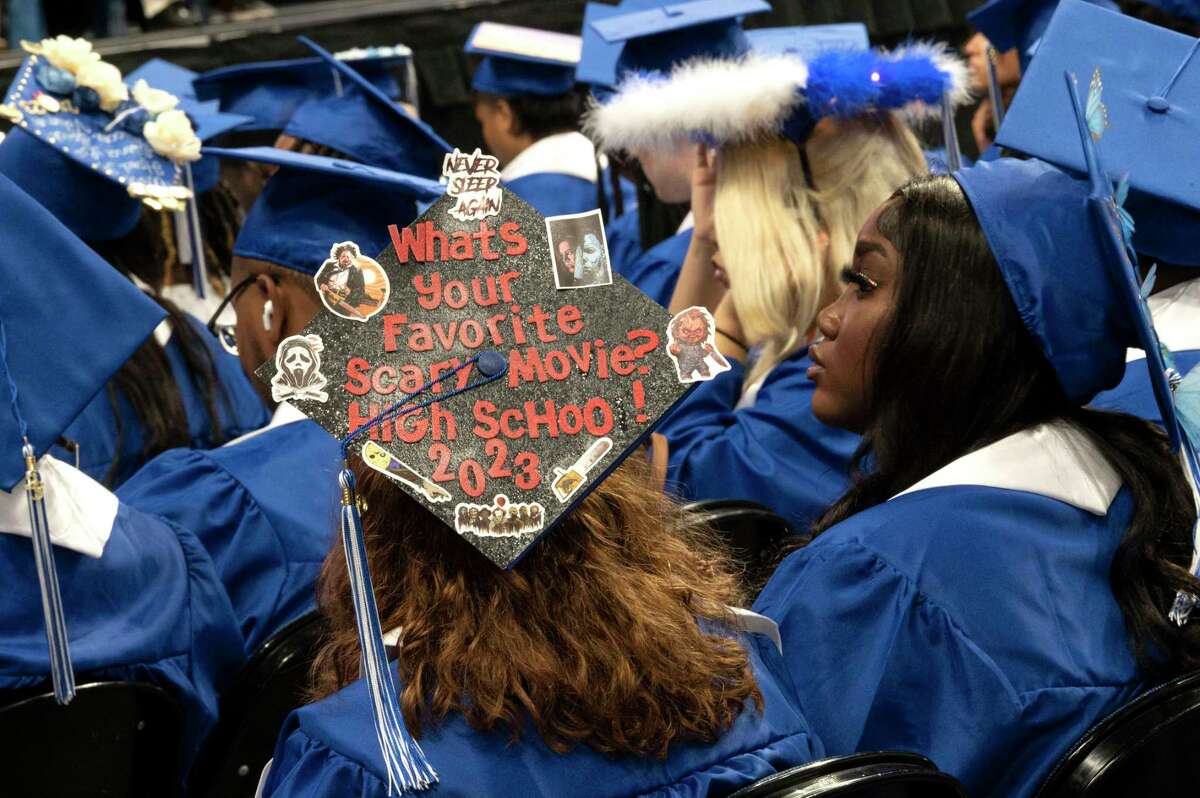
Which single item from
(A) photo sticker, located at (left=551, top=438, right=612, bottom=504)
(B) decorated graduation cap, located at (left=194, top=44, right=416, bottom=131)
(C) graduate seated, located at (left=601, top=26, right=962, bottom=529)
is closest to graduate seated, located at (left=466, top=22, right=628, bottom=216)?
(B) decorated graduation cap, located at (left=194, top=44, right=416, bottom=131)

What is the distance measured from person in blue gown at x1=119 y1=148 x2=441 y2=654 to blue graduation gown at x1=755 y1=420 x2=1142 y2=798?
98 cm

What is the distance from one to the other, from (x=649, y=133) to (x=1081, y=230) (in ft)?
5.83

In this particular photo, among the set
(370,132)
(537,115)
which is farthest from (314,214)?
(537,115)

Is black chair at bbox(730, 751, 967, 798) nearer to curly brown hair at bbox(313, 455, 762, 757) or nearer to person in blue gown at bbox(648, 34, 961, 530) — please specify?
curly brown hair at bbox(313, 455, 762, 757)

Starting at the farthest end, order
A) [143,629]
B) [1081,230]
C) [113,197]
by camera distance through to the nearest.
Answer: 1. [113,197]
2. [143,629]
3. [1081,230]

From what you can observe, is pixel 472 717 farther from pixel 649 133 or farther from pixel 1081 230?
pixel 649 133

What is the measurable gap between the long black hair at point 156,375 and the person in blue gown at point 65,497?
43.9 inches

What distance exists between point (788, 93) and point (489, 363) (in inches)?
75.3

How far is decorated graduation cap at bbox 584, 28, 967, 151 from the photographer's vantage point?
3.15m

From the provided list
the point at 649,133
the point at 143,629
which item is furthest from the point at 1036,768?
the point at 649,133

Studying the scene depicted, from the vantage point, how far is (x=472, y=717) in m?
1.36

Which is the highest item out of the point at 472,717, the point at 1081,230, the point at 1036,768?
the point at 1081,230

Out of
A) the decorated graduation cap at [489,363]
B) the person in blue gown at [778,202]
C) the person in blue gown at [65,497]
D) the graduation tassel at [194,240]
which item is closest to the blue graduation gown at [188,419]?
the graduation tassel at [194,240]

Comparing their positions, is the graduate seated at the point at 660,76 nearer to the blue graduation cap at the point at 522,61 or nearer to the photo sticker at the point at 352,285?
the blue graduation cap at the point at 522,61
